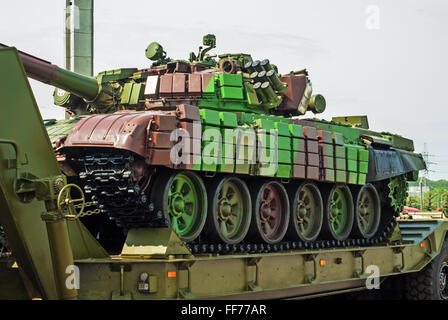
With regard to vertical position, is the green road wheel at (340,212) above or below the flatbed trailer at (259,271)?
above

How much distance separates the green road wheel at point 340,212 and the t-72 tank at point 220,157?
1.2 inches

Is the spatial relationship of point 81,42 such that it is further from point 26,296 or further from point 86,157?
point 26,296

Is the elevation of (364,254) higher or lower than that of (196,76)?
lower

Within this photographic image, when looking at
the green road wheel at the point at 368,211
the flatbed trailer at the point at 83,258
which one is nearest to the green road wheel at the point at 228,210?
the flatbed trailer at the point at 83,258

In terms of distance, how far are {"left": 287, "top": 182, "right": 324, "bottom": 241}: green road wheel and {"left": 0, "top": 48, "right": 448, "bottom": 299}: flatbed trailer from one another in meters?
0.37

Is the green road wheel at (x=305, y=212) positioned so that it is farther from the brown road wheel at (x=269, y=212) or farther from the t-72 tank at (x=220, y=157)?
the brown road wheel at (x=269, y=212)

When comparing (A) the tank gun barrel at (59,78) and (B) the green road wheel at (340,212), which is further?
(B) the green road wheel at (340,212)

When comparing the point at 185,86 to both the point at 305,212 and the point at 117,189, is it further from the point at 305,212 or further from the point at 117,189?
the point at 305,212

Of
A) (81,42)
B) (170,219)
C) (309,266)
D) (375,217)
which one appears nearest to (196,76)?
(170,219)

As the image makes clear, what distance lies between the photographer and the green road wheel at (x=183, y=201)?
437 inches

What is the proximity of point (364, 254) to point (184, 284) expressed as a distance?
18.4 feet

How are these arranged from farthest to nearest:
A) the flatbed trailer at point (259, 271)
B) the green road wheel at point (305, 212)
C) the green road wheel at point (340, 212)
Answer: the green road wheel at point (340, 212) → the green road wheel at point (305, 212) → the flatbed trailer at point (259, 271)

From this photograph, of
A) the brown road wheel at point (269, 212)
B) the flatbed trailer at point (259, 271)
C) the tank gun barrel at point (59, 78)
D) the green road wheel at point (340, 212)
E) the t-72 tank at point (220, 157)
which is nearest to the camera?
the flatbed trailer at point (259, 271)

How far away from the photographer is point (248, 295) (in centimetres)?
1161
